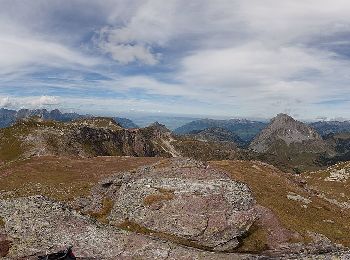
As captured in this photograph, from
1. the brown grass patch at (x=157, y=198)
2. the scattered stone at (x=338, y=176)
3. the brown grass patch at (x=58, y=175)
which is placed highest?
the brown grass patch at (x=157, y=198)

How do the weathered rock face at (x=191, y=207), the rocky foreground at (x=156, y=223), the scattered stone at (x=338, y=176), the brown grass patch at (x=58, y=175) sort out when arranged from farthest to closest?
the scattered stone at (x=338, y=176) < the brown grass patch at (x=58, y=175) < the weathered rock face at (x=191, y=207) < the rocky foreground at (x=156, y=223)

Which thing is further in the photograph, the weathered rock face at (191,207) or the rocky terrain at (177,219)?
the weathered rock face at (191,207)

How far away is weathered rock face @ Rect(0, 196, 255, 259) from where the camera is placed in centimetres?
4347

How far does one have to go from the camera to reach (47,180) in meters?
95.1

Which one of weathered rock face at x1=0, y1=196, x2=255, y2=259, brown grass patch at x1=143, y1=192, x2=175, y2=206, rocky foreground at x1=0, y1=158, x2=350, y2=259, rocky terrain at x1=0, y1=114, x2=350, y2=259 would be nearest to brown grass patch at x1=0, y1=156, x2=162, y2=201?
rocky terrain at x1=0, y1=114, x2=350, y2=259

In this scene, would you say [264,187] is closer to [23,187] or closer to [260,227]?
[260,227]

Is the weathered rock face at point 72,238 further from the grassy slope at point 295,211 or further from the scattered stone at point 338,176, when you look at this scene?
the scattered stone at point 338,176

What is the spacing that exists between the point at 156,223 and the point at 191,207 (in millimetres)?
6025

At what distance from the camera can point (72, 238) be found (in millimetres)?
47156

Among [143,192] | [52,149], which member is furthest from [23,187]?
[52,149]

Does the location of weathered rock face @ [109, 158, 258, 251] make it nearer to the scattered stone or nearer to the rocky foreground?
the rocky foreground

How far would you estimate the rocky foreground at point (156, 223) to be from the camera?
4447 centimetres

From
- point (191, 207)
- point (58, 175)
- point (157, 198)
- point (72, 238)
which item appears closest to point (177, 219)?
point (191, 207)

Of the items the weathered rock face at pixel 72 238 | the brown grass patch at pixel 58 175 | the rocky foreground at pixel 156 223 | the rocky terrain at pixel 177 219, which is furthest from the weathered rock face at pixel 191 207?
the brown grass patch at pixel 58 175
